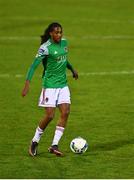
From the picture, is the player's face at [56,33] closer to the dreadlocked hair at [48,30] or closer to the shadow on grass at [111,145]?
the dreadlocked hair at [48,30]

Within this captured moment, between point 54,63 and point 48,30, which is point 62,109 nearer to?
point 54,63

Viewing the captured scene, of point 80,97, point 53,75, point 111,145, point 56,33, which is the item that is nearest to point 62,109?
point 53,75

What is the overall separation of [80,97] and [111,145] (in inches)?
230

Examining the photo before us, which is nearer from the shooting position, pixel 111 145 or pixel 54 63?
pixel 54 63

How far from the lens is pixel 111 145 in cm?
1630

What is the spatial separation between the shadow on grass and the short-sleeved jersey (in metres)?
1.73

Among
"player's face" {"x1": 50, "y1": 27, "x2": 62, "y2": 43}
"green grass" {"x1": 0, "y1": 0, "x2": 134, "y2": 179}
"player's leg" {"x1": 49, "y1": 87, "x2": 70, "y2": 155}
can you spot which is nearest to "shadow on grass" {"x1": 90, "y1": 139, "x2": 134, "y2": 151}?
"green grass" {"x1": 0, "y1": 0, "x2": 134, "y2": 179}

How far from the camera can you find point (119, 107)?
20.6 meters

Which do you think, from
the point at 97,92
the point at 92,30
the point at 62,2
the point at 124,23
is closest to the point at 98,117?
the point at 97,92

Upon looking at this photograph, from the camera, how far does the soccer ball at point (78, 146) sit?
1540 centimetres

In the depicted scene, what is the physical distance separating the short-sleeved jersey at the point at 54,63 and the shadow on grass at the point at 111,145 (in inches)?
68.1

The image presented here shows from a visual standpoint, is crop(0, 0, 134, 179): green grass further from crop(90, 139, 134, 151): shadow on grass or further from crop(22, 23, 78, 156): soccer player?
crop(22, 23, 78, 156): soccer player

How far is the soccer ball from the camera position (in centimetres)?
1540

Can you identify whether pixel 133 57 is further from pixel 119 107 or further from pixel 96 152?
pixel 96 152
